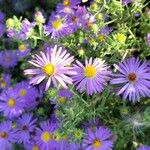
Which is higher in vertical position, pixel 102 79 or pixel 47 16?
pixel 47 16

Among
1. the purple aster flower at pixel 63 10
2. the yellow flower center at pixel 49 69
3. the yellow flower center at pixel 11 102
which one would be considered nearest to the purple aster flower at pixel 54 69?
→ the yellow flower center at pixel 49 69

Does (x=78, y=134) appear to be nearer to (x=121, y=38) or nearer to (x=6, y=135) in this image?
(x=121, y=38)

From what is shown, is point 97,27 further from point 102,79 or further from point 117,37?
point 102,79

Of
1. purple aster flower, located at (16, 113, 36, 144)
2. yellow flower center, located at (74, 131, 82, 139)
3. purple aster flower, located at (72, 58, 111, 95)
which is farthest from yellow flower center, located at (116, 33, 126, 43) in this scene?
purple aster flower, located at (16, 113, 36, 144)

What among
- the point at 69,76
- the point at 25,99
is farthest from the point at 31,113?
the point at 69,76

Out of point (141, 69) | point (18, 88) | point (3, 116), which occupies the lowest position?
point (3, 116)

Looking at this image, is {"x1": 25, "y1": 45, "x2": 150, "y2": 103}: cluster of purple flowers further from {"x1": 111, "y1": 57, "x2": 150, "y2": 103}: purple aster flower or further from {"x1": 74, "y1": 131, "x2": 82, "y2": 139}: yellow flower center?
{"x1": 74, "y1": 131, "x2": 82, "y2": 139}: yellow flower center
